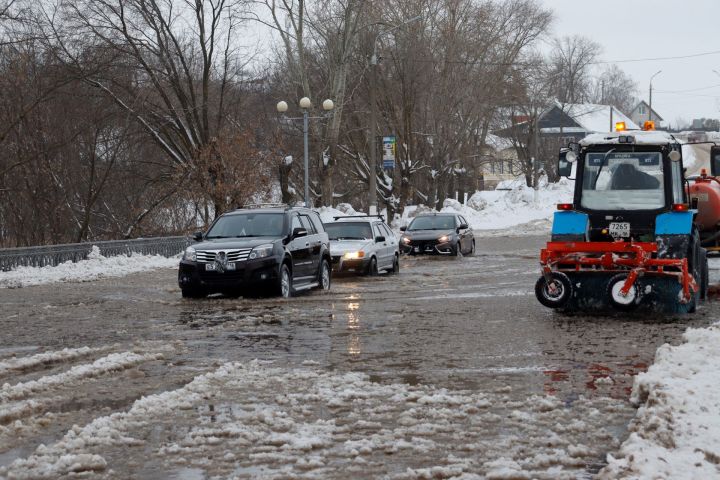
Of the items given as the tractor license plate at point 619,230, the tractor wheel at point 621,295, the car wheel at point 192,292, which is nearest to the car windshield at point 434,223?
the car wheel at point 192,292

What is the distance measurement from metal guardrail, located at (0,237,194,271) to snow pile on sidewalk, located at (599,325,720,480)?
1819 centimetres

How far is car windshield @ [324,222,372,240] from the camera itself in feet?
81.9

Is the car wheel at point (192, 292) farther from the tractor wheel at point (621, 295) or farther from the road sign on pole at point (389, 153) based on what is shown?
the road sign on pole at point (389, 153)

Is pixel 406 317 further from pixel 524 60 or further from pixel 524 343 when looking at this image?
pixel 524 60

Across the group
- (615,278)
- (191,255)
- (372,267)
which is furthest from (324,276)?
(615,278)

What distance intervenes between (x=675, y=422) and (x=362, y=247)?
17366 mm

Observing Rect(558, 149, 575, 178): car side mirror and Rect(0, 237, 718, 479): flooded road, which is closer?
Rect(0, 237, 718, 479): flooded road

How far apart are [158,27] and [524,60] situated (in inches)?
1180

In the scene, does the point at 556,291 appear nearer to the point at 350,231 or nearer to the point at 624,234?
the point at 624,234

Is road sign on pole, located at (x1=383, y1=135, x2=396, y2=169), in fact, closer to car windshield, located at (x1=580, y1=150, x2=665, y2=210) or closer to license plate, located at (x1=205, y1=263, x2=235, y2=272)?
license plate, located at (x1=205, y1=263, x2=235, y2=272)

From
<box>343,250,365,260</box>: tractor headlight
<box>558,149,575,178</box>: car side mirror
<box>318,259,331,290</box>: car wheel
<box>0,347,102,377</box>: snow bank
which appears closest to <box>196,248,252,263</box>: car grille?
<box>318,259,331,290</box>: car wheel

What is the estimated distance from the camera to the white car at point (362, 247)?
78.6 ft

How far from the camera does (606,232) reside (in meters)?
15.1

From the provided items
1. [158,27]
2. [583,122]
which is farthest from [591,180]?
[583,122]
